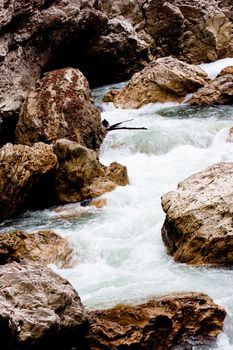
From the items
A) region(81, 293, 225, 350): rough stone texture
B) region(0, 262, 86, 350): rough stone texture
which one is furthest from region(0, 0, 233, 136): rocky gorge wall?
region(81, 293, 225, 350): rough stone texture

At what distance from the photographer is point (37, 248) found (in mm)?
8625

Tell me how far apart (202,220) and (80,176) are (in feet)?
15.3

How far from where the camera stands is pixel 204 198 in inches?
317

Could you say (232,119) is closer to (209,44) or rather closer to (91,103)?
(91,103)

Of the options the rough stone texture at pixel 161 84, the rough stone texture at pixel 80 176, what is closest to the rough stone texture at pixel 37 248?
the rough stone texture at pixel 80 176

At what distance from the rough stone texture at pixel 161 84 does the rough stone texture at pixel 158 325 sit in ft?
42.5

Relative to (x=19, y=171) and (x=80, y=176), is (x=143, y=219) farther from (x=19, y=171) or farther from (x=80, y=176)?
(x=19, y=171)

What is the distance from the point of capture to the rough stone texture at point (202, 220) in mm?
7402

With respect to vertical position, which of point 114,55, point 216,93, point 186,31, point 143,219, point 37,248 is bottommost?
point 143,219

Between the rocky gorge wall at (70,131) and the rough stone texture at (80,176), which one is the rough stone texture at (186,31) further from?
the rough stone texture at (80,176)

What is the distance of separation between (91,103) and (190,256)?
8378 millimetres

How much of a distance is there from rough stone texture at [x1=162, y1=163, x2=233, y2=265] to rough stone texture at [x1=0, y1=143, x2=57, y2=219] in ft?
12.4

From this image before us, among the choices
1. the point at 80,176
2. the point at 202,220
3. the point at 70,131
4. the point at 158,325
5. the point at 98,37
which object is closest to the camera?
the point at 158,325

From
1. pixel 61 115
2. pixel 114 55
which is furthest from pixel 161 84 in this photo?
pixel 61 115
